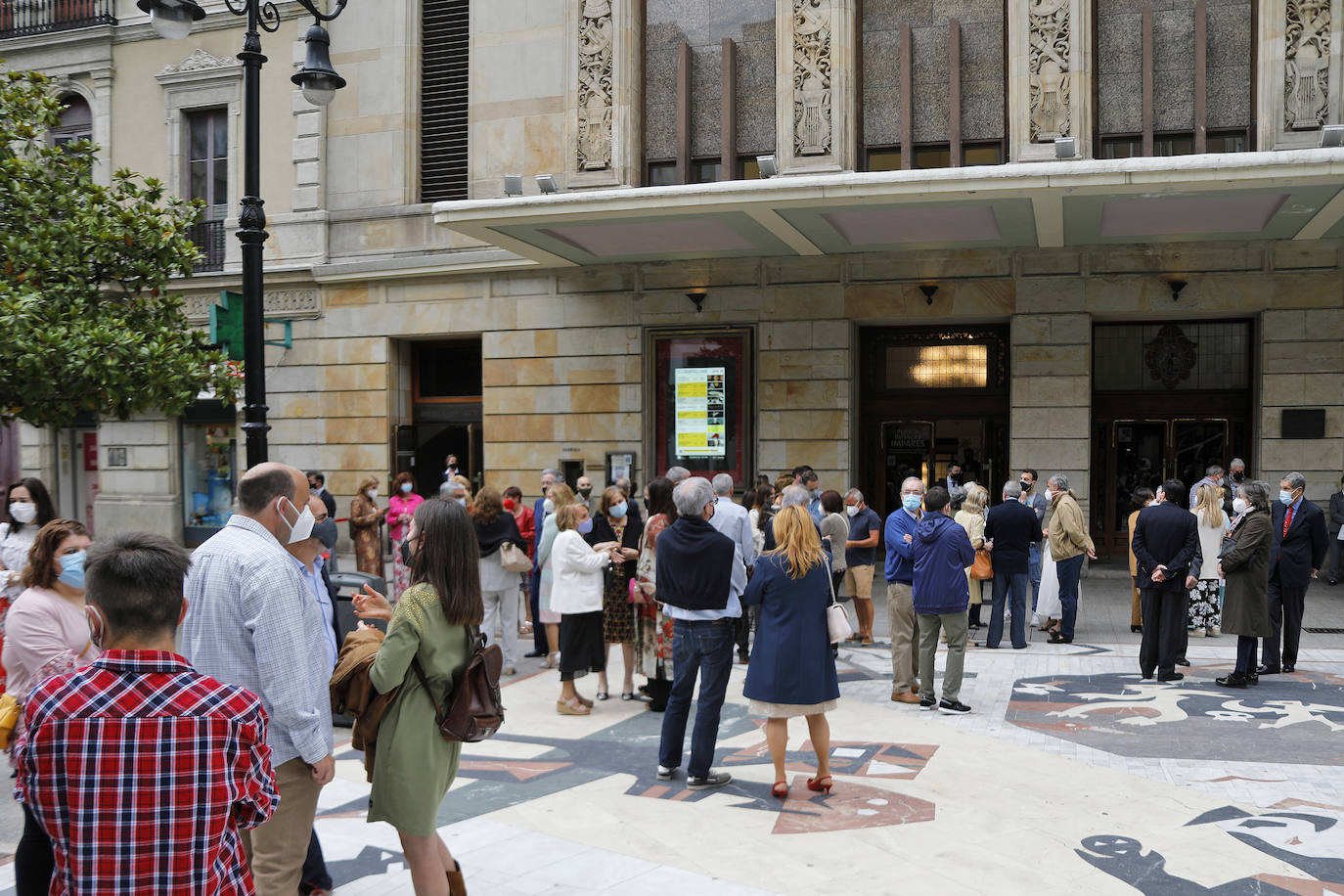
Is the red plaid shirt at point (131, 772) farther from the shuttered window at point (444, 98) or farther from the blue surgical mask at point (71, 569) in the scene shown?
the shuttered window at point (444, 98)

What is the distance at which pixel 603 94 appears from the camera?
733 inches

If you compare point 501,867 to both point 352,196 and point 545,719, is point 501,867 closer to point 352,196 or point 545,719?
point 545,719

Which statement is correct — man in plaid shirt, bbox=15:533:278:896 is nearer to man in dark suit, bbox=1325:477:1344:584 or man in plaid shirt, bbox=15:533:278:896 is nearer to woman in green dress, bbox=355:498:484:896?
woman in green dress, bbox=355:498:484:896

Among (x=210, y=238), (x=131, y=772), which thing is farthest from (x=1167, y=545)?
(x=210, y=238)

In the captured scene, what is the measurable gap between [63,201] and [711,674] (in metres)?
13.1

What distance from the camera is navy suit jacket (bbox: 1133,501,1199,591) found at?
10.2m

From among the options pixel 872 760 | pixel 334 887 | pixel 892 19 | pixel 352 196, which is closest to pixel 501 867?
pixel 334 887

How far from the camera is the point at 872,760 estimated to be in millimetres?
7801

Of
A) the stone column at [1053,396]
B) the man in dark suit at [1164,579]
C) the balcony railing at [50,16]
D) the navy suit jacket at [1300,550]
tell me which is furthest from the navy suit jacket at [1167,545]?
the balcony railing at [50,16]

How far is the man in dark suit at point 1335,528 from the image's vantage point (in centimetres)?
1594

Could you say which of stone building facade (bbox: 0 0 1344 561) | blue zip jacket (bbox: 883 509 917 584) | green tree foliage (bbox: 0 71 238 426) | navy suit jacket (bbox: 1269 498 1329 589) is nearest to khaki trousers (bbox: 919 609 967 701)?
blue zip jacket (bbox: 883 509 917 584)

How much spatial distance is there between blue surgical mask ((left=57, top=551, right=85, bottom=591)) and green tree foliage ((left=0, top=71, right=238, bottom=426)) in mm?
9227

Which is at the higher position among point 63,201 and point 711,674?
point 63,201

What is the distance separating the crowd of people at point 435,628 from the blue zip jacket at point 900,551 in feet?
0.08
